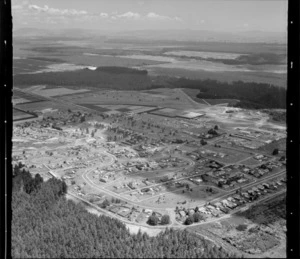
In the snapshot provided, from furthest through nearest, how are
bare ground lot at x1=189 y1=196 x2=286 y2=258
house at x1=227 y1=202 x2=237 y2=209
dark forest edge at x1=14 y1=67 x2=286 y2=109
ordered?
dark forest edge at x1=14 y1=67 x2=286 y2=109
house at x1=227 y1=202 x2=237 y2=209
bare ground lot at x1=189 y1=196 x2=286 y2=258

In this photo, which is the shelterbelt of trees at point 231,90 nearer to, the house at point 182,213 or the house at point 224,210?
the house at point 224,210

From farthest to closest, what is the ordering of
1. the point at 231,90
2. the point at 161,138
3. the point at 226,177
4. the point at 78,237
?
the point at 231,90 < the point at 161,138 < the point at 226,177 < the point at 78,237

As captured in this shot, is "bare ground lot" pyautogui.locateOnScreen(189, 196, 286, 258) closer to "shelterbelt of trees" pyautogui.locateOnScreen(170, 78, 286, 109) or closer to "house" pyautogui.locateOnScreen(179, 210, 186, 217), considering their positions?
"house" pyautogui.locateOnScreen(179, 210, 186, 217)

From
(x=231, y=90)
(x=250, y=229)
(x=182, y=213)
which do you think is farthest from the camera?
(x=231, y=90)

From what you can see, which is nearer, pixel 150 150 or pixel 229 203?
pixel 229 203

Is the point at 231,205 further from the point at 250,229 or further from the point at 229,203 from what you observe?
the point at 250,229

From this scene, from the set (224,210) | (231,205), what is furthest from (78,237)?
(231,205)

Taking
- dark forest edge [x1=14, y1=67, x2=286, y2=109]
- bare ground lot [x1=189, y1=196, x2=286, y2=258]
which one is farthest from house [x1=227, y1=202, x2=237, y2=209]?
dark forest edge [x1=14, y1=67, x2=286, y2=109]

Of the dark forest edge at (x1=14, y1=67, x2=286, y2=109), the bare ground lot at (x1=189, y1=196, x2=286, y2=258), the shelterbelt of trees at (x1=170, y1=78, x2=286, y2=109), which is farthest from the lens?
the dark forest edge at (x1=14, y1=67, x2=286, y2=109)
